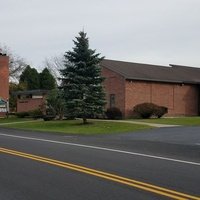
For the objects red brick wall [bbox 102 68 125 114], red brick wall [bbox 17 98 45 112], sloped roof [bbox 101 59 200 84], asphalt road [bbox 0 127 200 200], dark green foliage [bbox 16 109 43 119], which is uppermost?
sloped roof [bbox 101 59 200 84]

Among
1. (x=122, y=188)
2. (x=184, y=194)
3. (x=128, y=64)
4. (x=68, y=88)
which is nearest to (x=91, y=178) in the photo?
(x=122, y=188)

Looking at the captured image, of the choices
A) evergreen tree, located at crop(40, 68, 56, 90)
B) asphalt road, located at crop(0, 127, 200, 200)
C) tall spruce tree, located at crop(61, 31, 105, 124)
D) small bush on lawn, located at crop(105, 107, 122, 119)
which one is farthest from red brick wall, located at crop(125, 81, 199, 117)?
evergreen tree, located at crop(40, 68, 56, 90)

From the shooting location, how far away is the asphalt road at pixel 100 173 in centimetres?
905

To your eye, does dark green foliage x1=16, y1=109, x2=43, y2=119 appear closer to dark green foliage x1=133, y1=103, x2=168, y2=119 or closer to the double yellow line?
dark green foliage x1=133, y1=103, x2=168, y2=119

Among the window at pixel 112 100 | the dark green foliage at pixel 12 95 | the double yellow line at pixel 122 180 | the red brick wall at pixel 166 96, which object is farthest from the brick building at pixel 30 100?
the double yellow line at pixel 122 180

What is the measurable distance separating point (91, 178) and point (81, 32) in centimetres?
2693

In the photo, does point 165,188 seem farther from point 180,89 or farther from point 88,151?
point 180,89

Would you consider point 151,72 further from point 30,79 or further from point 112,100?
point 30,79

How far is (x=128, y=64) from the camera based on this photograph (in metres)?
50.8

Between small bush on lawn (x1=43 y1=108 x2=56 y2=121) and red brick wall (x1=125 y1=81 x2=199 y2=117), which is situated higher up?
red brick wall (x1=125 y1=81 x2=199 y2=117)

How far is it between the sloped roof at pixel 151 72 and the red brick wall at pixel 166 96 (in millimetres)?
600

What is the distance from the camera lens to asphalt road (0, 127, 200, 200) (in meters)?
9.05

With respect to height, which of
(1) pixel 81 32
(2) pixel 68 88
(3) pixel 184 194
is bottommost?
(3) pixel 184 194

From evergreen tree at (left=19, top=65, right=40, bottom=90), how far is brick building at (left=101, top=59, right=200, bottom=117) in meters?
34.5
